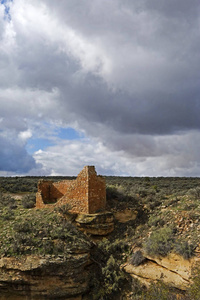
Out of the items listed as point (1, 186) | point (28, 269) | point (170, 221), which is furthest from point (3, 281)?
point (1, 186)

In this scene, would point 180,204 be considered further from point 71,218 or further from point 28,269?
point 28,269

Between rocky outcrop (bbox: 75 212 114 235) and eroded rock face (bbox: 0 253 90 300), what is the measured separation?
2.48m

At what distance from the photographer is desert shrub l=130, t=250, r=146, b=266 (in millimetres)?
12172

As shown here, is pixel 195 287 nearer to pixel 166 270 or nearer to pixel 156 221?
pixel 166 270

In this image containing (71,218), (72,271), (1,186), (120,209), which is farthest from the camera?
(1,186)

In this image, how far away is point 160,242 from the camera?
12.2 metres

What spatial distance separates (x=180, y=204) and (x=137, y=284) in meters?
5.98

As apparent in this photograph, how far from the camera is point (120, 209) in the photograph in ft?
54.0

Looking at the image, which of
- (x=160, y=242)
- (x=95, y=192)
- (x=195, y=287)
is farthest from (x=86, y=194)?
(x=195, y=287)

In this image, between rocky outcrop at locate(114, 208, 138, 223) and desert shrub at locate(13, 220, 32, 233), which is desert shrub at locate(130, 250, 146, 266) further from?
desert shrub at locate(13, 220, 32, 233)

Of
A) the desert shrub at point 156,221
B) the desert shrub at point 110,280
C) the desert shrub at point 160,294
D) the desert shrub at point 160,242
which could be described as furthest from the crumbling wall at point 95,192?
the desert shrub at point 160,294

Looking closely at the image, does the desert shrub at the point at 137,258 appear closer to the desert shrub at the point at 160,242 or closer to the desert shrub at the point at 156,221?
the desert shrub at the point at 160,242

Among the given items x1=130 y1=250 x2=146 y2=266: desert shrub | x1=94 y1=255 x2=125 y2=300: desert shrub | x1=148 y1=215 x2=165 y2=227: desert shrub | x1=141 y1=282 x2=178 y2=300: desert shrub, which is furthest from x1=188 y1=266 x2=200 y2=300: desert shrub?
x1=148 y1=215 x2=165 y2=227: desert shrub

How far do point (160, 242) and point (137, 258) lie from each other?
1427 millimetres
